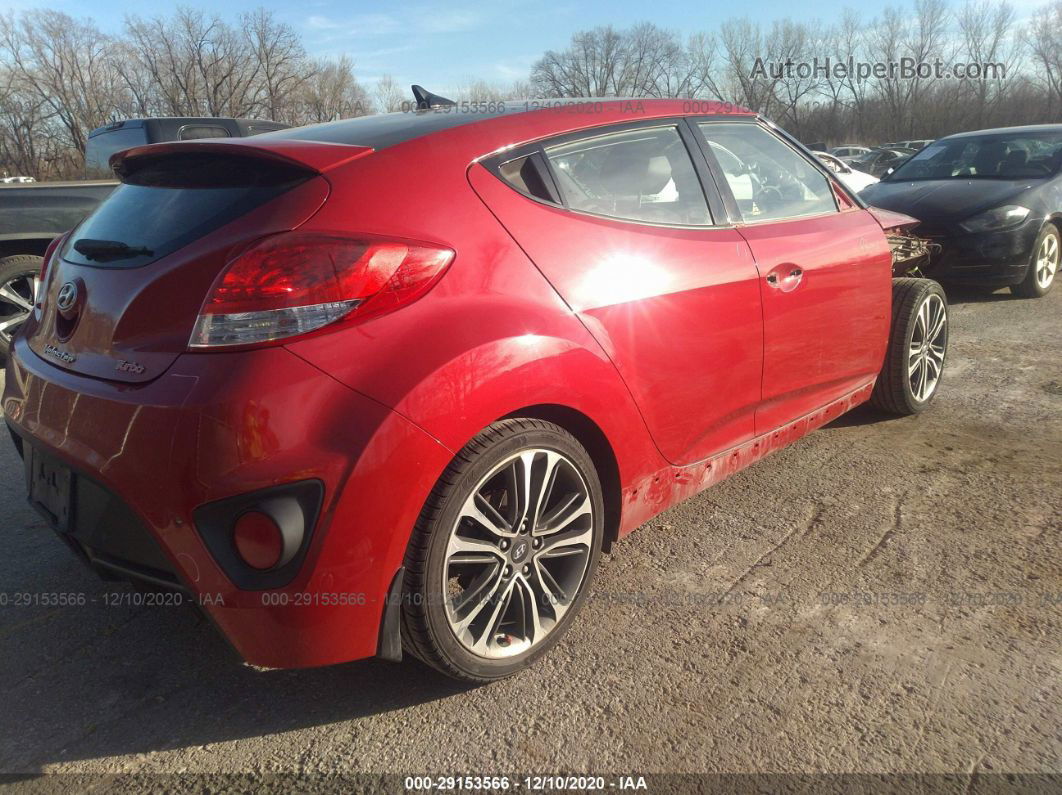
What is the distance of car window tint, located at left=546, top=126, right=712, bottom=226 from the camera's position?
2615 millimetres

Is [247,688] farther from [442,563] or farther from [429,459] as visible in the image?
[429,459]

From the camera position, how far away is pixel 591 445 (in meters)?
2.57

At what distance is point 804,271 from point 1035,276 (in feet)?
19.0

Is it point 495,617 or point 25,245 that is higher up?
point 25,245

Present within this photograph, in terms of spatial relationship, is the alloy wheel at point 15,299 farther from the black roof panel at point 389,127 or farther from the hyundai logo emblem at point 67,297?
the black roof panel at point 389,127

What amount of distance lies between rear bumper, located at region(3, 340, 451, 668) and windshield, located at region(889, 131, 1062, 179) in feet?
27.7

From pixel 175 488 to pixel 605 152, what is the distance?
170 cm

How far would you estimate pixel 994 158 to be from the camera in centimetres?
866

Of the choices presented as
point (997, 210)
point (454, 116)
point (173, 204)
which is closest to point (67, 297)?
point (173, 204)

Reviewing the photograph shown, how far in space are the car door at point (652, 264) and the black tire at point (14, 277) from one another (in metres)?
5.06

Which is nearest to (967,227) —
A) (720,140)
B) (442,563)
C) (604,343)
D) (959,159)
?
(959,159)

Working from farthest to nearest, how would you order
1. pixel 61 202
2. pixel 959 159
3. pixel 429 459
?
pixel 959 159, pixel 61 202, pixel 429 459

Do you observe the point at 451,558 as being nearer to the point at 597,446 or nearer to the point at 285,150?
the point at 597,446

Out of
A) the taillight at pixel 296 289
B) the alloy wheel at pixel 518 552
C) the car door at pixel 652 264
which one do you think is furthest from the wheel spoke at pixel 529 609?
the taillight at pixel 296 289
